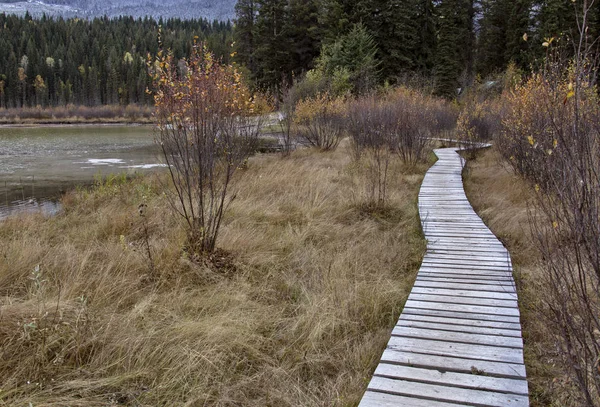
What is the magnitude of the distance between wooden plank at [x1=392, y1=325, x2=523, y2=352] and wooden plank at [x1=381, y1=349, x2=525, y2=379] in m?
0.25

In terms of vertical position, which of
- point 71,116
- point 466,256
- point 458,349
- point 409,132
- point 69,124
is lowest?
point 458,349

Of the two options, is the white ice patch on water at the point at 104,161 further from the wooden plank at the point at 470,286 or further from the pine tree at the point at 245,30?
the pine tree at the point at 245,30

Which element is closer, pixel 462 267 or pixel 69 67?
pixel 462 267

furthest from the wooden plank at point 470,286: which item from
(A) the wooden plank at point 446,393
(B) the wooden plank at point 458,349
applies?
(A) the wooden plank at point 446,393

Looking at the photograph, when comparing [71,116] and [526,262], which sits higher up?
[71,116]

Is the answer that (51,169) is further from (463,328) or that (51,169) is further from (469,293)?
(463,328)

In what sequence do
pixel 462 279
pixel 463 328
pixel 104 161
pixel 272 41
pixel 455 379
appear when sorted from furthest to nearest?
pixel 272 41 < pixel 104 161 < pixel 462 279 < pixel 463 328 < pixel 455 379

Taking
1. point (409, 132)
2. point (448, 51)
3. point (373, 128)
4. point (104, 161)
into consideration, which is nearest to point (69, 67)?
point (448, 51)

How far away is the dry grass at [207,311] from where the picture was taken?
2754 mm

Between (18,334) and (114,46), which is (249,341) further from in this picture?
(114,46)

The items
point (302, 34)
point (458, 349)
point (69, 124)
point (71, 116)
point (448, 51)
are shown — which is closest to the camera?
point (458, 349)

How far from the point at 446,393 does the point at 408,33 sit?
1263 inches

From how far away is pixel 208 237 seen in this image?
4.87 meters

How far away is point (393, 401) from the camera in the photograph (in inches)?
94.5
